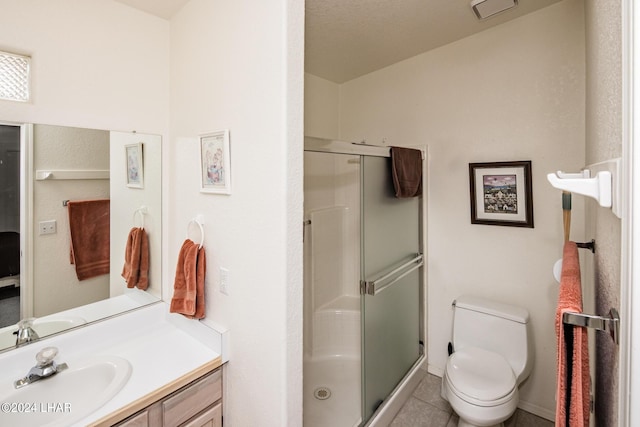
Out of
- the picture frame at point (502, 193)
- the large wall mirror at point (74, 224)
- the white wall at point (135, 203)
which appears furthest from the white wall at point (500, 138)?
the large wall mirror at point (74, 224)

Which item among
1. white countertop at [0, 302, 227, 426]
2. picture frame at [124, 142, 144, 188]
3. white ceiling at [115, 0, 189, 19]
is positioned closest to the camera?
white countertop at [0, 302, 227, 426]

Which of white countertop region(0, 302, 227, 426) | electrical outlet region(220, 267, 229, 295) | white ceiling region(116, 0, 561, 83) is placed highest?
white ceiling region(116, 0, 561, 83)

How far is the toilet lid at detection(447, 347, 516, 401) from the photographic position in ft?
5.32

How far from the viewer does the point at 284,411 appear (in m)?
1.18

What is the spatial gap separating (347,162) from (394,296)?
4.26ft

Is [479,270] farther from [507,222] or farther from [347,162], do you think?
[347,162]

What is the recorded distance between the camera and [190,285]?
4.86 feet

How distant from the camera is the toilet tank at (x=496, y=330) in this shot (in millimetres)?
1857

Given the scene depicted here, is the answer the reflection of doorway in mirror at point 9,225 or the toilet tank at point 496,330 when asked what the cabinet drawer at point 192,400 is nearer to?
the reflection of doorway in mirror at point 9,225

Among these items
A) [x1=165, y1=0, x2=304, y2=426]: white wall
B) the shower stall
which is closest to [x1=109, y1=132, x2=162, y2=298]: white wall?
[x1=165, y1=0, x2=304, y2=426]: white wall

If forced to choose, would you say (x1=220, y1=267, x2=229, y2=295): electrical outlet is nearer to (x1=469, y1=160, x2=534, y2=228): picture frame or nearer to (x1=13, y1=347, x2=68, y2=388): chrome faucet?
(x1=13, y1=347, x2=68, y2=388): chrome faucet

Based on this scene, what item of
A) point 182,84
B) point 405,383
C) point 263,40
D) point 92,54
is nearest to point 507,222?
point 405,383

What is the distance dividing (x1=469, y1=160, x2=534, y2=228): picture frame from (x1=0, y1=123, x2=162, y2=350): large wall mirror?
2.11 m

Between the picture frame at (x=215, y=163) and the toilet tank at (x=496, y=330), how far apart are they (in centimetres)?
180
